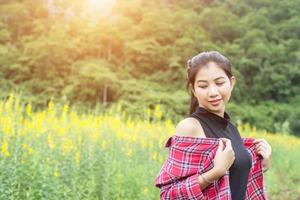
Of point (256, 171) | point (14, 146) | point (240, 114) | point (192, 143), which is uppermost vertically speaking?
point (192, 143)

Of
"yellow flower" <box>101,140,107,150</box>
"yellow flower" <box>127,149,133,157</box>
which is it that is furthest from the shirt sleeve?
"yellow flower" <box>127,149,133,157</box>

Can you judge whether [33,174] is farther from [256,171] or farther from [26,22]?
[26,22]

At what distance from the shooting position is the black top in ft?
5.27

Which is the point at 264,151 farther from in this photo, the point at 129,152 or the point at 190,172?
the point at 129,152

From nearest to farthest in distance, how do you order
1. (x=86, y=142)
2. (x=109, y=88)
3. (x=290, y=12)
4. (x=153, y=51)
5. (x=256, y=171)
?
(x=256, y=171) < (x=86, y=142) < (x=109, y=88) < (x=153, y=51) < (x=290, y=12)

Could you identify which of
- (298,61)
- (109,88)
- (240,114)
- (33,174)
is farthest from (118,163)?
(298,61)

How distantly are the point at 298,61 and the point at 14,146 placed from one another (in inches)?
795

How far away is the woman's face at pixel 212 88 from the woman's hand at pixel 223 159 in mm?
171

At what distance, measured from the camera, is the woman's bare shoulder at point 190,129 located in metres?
1.57

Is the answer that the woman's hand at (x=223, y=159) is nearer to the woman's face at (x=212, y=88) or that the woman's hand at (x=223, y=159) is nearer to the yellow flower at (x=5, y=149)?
the woman's face at (x=212, y=88)

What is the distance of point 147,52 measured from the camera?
67.5 feet

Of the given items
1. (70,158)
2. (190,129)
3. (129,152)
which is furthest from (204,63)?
(129,152)

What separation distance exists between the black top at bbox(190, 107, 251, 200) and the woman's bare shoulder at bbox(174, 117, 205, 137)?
17 millimetres

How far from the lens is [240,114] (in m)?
19.9
